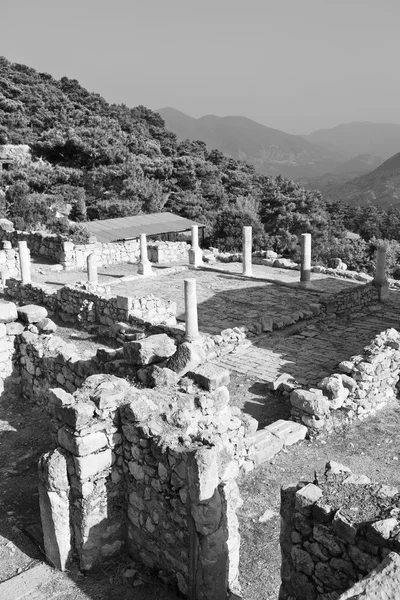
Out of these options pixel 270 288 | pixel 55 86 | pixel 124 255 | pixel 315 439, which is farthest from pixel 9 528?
pixel 55 86

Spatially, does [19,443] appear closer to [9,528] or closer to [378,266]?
[9,528]

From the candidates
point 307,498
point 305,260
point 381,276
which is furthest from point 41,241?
point 307,498

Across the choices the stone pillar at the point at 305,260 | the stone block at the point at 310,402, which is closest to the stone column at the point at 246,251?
the stone pillar at the point at 305,260

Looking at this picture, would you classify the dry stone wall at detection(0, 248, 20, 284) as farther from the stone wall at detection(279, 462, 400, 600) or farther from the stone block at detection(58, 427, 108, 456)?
the stone wall at detection(279, 462, 400, 600)

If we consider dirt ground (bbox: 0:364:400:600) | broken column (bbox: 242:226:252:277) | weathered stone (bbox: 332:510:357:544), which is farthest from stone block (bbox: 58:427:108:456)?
broken column (bbox: 242:226:252:277)

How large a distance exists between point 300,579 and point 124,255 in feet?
73.7

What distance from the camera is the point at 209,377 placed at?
6.88m

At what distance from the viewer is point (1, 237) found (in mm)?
27562

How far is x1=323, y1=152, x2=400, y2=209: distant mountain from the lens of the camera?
351 ft

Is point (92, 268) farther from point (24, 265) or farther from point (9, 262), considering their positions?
point (9, 262)

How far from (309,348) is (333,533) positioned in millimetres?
9837

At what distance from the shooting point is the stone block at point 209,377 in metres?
6.87

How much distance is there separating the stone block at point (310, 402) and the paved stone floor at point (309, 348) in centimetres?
212

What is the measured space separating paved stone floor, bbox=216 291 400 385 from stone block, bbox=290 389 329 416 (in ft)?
6.97
